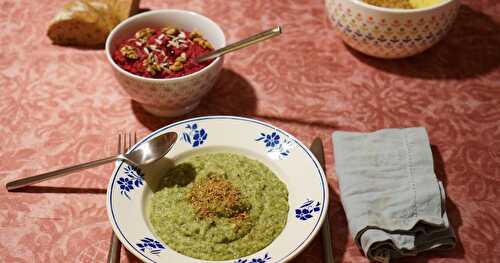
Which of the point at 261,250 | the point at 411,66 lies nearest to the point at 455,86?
the point at 411,66

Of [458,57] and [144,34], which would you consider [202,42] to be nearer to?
[144,34]

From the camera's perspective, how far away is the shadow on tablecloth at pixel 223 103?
162cm

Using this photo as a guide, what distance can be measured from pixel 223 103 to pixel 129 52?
33 centimetres

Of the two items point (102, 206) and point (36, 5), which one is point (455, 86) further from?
point (36, 5)

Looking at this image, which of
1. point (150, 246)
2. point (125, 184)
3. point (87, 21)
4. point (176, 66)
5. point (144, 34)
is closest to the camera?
point (150, 246)

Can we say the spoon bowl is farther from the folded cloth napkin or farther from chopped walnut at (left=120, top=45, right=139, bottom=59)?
the folded cloth napkin

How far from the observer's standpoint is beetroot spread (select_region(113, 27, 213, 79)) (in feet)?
4.97

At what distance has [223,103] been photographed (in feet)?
5.53

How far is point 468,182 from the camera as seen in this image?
1455mm

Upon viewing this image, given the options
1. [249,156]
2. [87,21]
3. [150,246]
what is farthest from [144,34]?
[150,246]

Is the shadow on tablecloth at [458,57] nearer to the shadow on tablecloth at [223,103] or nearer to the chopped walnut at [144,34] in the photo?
the shadow on tablecloth at [223,103]

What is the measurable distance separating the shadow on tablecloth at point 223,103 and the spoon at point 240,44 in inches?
7.1

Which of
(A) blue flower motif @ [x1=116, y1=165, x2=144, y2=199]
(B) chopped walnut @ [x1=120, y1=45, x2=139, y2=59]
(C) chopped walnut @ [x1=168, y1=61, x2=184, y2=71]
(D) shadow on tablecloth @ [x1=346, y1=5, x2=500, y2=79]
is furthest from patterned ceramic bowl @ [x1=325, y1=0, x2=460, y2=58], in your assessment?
(A) blue flower motif @ [x1=116, y1=165, x2=144, y2=199]

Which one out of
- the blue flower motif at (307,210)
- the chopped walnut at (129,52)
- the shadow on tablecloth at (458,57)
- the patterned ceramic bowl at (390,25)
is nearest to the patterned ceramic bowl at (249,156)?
the blue flower motif at (307,210)
